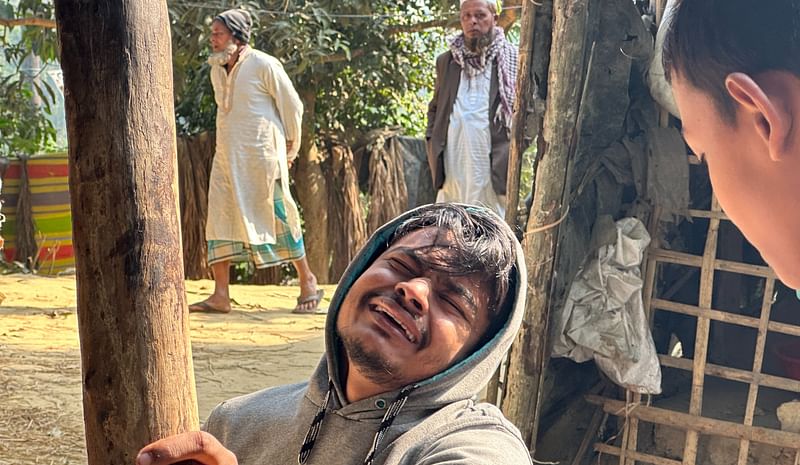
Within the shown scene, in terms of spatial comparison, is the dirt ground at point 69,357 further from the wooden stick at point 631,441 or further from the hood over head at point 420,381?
the hood over head at point 420,381

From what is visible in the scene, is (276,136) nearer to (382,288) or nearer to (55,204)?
(55,204)

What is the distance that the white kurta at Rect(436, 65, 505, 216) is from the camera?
16.0 feet

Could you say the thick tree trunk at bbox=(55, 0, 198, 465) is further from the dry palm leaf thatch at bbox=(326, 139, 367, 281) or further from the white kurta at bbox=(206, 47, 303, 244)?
the dry palm leaf thatch at bbox=(326, 139, 367, 281)

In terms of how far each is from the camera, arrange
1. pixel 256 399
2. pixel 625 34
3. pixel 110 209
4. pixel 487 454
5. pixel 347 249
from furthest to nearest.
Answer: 1. pixel 347 249
2. pixel 625 34
3. pixel 256 399
4. pixel 110 209
5. pixel 487 454

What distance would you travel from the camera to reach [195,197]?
807 centimetres

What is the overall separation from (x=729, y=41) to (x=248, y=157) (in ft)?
14.5

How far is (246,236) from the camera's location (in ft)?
18.5

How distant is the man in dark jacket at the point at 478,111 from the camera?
485 centimetres

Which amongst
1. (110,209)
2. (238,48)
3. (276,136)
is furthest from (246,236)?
(110,209)

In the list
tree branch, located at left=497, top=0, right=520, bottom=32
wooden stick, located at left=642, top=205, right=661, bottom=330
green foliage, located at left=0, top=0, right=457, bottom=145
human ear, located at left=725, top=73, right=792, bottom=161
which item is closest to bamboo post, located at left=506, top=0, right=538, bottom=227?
wooden stick, located at left=642, top=205, right=661, bottom=330

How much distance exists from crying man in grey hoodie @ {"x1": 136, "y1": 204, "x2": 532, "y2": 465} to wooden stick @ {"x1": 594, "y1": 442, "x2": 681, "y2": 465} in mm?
2213

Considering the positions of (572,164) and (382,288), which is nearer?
(382,288)

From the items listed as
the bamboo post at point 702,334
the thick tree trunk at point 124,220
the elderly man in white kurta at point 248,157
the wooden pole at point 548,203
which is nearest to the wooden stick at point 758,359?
the bamboo post at point 702,334

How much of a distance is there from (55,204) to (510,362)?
5.98m
